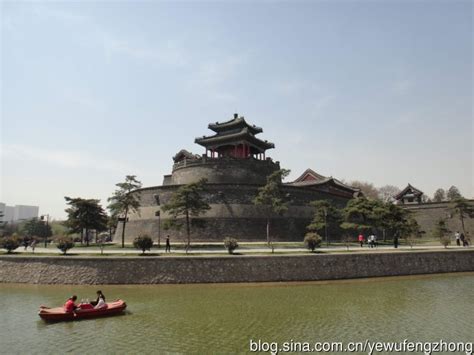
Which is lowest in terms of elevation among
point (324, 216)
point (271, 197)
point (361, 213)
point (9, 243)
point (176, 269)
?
point (176, 269)

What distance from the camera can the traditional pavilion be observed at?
157ft

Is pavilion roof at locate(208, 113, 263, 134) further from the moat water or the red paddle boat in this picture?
the red paddle boat

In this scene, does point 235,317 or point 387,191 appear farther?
point 387,191

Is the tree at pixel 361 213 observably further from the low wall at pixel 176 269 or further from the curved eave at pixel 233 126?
the curved eave at pixel 233 126

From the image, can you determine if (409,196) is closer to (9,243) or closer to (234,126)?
(234,126)

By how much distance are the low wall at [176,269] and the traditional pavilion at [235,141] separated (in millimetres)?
26743

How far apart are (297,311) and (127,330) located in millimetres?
7225

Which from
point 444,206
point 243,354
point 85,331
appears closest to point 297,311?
point 243,354

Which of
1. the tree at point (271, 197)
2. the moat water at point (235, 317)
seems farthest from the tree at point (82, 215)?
the tree at point (271, 197)

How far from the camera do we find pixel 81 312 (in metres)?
14.2

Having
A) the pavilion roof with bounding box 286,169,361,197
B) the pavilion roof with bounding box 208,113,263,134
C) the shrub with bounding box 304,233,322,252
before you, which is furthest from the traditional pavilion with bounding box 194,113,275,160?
the shrub with bounding box 304,233,322,252

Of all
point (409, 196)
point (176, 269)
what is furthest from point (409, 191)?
point (176, 269)

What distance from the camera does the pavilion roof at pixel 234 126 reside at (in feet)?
164

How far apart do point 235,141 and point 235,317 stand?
35616 millimetres
